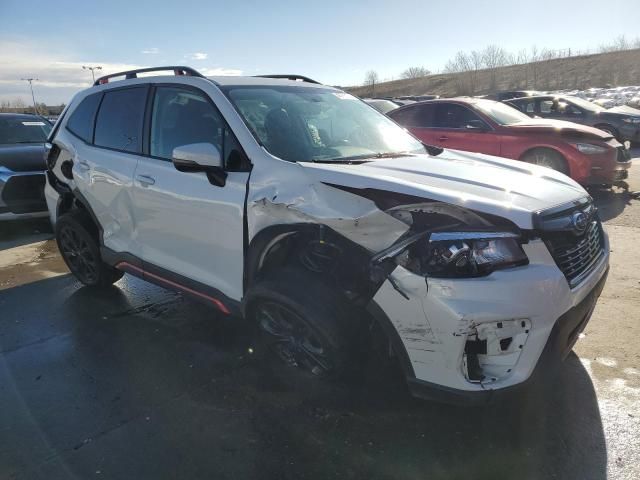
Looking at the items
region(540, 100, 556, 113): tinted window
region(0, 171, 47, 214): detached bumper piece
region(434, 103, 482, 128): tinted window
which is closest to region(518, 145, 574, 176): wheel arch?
region(434, 103, 482, 128): tinted window

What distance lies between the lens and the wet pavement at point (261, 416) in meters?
2.39

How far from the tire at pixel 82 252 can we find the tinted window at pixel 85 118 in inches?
29.1

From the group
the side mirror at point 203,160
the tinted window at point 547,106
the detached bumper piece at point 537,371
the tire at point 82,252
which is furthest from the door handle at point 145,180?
the tinted window at point 547,106

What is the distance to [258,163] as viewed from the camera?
294 centimetres

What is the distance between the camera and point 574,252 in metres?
2.50

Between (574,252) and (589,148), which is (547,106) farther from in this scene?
(574,252)

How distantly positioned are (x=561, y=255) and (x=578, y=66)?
79.1 m

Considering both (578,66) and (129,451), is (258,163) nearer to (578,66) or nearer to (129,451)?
(129,451)

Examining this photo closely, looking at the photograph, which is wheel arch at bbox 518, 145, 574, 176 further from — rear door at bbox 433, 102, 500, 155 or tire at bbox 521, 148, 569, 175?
rear door at bbox 433, 102, 500, 155

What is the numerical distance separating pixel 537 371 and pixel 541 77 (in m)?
77.2

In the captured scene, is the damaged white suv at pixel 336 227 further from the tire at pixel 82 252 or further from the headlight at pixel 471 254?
the tire at pixel 82 252

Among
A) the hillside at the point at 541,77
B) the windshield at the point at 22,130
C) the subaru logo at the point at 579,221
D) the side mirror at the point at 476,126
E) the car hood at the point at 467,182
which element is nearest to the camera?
the car hood at the point at 467,182

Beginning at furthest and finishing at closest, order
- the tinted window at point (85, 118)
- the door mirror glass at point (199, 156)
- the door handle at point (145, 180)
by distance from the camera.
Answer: the tinted window at point (85, 118) → the door handle at point (145, 180) → the door mirror glass at point (199, 156)

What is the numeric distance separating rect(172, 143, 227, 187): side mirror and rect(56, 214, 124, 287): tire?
73.7 inches
